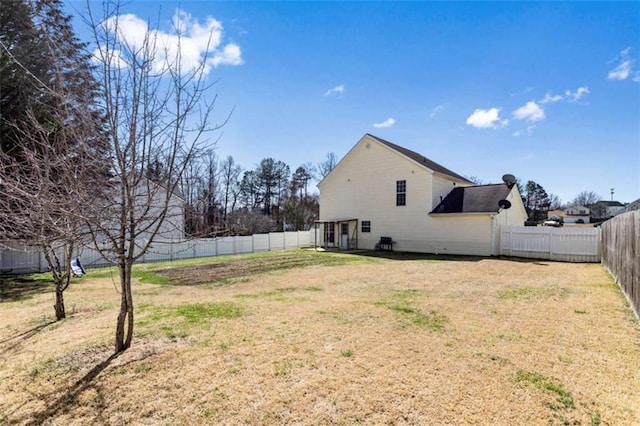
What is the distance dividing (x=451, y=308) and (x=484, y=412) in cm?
366

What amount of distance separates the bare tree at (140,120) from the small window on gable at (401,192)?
661 inches

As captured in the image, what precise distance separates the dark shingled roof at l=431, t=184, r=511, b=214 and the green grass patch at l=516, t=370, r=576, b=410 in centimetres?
1461

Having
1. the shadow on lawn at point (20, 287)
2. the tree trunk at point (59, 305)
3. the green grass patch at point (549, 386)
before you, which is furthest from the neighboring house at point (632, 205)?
the shadow on lawn at point (20, 287)

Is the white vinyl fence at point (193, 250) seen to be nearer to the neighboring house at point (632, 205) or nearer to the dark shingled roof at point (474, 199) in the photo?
the dark shingled roof at point (474, 199)

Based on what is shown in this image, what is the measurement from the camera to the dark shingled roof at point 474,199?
17000mm

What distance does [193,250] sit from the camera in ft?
60.5

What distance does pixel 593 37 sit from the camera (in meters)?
9.23

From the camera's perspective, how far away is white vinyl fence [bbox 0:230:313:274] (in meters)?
13.1

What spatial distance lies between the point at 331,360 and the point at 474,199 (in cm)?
1709

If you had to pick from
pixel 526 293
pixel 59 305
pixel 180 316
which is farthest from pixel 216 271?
pixel 526 293

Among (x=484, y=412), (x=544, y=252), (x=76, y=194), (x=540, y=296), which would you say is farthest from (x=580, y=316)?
(x=544, y=252)

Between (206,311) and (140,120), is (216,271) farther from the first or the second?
(140,120)

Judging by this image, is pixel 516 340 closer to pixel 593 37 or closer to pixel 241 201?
pixel 593 37

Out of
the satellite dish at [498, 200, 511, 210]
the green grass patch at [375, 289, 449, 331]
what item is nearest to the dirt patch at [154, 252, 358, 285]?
the green grass patch at [375, 289, 449, 331]
